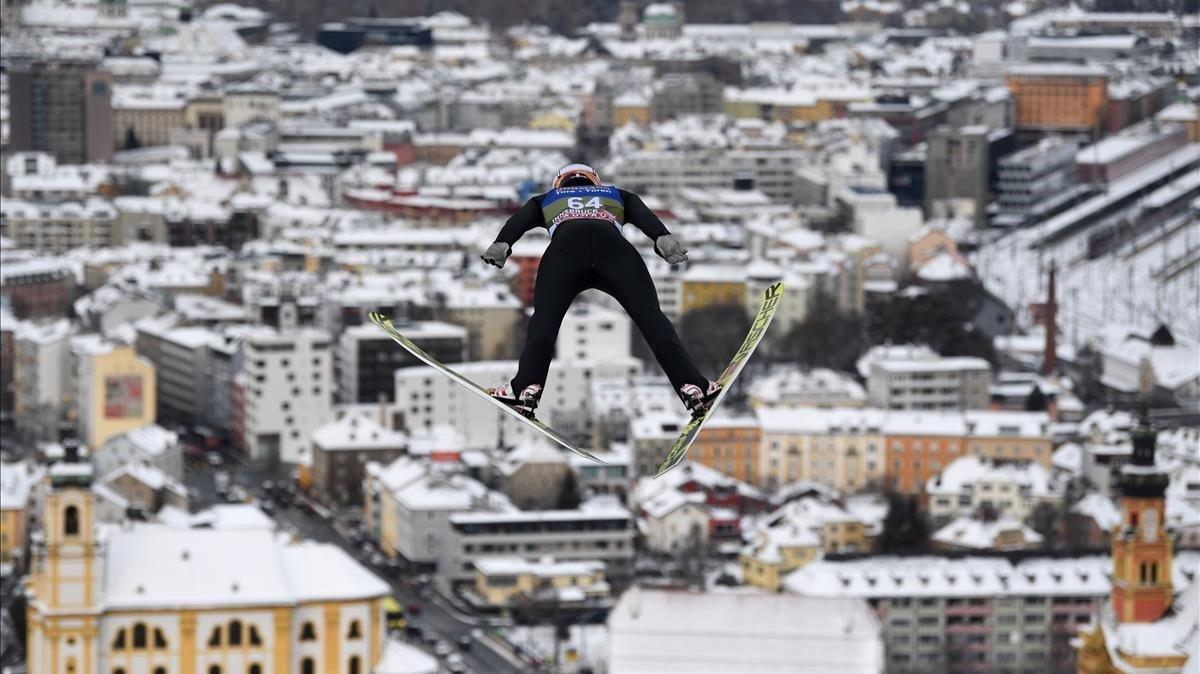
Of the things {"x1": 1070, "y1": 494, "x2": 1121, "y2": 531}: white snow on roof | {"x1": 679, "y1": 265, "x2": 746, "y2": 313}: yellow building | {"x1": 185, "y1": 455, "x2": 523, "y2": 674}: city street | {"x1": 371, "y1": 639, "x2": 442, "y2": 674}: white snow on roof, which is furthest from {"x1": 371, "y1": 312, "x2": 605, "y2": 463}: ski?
{"x1": 679, "y1": 265, "x2": 746, "y2": 313}: yellow building

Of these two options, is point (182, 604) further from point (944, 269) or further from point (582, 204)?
point (944, 269)

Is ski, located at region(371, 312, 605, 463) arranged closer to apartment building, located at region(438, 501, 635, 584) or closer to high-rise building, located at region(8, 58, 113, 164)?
apartment building, located at region(438, 501, 635, 584)

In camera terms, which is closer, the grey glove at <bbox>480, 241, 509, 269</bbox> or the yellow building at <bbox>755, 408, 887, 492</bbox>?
the grey glove at <bbox>480, 241, 509, 269</bbox>

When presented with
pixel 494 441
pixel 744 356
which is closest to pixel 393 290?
pixel 494 441

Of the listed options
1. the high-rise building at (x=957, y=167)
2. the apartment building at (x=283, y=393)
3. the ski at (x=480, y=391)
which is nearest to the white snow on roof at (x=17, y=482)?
the apartment building at (x=283, y=393)

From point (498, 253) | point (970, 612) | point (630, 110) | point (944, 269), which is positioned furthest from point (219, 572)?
point (630, 110)

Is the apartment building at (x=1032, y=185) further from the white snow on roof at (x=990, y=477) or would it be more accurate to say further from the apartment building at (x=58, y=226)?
the white snow on roof at (x=990, y=477)
